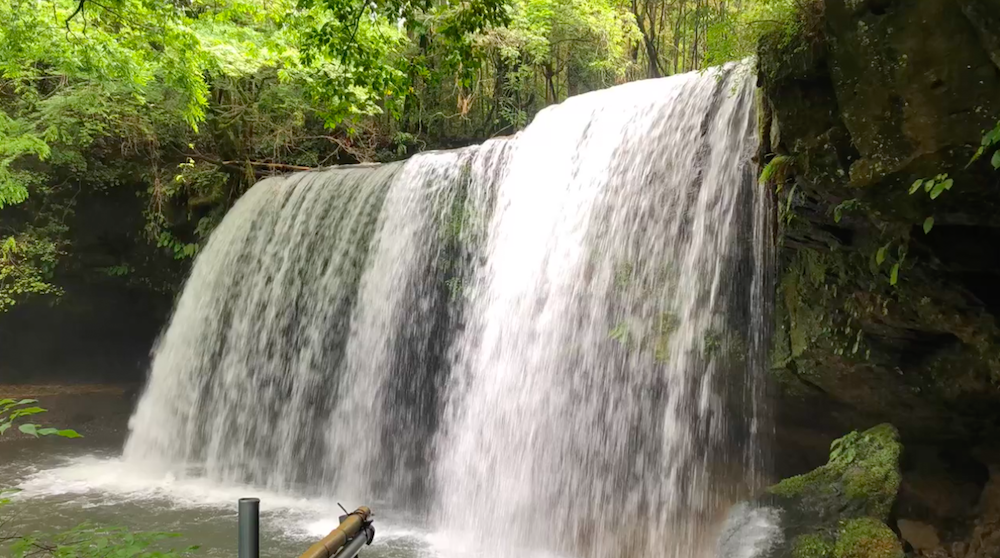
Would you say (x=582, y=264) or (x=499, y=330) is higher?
(x=582, y=264)

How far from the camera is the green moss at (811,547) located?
3.79 meters

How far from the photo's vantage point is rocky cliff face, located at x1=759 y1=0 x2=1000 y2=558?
3002mm

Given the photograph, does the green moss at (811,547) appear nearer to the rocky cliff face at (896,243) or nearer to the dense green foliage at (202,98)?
the rocky cliff face at (896,243)

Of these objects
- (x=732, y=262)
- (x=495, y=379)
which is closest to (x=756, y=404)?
(x=732, y=262)

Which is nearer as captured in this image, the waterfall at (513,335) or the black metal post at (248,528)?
the black metal post at (248,528)

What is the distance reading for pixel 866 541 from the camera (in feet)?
12.1

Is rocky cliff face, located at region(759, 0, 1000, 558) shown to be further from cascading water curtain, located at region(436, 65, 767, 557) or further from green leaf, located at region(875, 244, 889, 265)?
cascading water curtain, located at region(436, 65, 767, 557)

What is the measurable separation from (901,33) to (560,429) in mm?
3995

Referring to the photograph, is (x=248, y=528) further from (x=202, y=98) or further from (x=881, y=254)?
(x=202, y=98)

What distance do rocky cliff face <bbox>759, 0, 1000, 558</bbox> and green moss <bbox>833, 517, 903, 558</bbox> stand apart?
0.45m

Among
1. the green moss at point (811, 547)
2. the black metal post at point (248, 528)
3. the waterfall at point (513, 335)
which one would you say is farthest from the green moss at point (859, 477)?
the black metal post at point (248, 528)

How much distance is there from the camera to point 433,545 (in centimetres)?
589

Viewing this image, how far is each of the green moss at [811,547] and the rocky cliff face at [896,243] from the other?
594 millimetres

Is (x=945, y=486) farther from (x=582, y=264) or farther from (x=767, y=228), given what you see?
(x=582, y=264)
